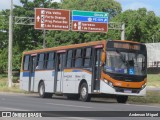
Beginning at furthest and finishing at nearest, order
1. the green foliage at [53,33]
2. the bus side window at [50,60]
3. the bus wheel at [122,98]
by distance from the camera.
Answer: the green foliage at [53,33], the bus side window at [50,60], the bus wheel at [122,98]

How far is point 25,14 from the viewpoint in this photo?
72.0 m

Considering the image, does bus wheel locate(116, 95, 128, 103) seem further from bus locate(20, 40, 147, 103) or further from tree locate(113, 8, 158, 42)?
tree locate(113, 8, 158, 42)

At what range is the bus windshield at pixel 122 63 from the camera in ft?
83.6

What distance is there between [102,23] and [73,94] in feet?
57.6

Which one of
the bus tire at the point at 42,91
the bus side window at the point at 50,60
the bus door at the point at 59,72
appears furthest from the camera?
the bus tire at the point at 42,91

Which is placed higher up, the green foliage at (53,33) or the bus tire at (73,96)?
the green foliage at (53,33)

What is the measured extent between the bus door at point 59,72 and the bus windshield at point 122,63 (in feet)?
16.2

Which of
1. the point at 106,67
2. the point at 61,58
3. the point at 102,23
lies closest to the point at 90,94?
the point at 106,67

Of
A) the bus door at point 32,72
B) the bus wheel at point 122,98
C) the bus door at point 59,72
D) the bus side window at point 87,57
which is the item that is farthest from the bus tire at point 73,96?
the bus door at point 32,72

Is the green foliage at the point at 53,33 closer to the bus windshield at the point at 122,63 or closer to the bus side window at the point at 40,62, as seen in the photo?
the bus side window at the point at 40,62

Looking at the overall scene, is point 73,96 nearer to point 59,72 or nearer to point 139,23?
point 59,72

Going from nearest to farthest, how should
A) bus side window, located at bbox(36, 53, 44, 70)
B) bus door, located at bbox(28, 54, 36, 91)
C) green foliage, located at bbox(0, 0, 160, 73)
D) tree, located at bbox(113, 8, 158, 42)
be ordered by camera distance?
bus side window, located at bbox(36, 53, 44, 70) → bus door, located at bbox(28, 54, 36, 91) → green foliage, located at bbox(0, 0, 160, 73) → tree, located at bbox(113, 8, 158, 42)

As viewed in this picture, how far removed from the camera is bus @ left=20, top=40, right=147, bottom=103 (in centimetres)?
2548

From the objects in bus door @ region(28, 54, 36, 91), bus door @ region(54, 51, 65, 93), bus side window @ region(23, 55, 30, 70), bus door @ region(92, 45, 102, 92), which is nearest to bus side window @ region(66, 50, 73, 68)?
bus door @ region(54, 51, 65, 93)
